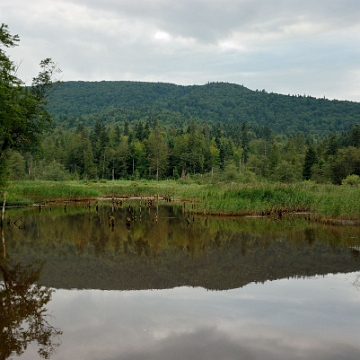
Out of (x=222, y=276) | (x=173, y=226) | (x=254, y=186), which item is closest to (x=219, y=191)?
(x=254, y=186)

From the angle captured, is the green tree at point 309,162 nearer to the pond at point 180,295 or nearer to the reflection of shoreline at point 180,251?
the reflection of shoreline at point 180,251

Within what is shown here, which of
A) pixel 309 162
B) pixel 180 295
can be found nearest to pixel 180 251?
pixel 180 295

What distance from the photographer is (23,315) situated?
32.6ft

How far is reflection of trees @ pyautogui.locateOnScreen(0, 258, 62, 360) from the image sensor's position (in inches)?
324

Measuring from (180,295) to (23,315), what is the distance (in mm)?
4267

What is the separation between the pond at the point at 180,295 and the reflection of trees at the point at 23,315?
3cm

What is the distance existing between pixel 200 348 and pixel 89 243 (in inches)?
A: 494

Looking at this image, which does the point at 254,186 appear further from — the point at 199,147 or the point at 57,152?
the point at 57,152

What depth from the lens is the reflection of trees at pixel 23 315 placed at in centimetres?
824

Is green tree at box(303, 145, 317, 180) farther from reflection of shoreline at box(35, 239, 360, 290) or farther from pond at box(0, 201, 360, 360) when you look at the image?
reflection of shoreline at box(35, 239, 360, 290)

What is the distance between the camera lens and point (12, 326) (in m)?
9.14

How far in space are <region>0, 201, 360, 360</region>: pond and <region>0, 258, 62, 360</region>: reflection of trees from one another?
28mm

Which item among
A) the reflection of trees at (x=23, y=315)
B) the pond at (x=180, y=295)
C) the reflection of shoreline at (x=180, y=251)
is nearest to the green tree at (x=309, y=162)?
the reflection of shoreline at (x=180, y=251)

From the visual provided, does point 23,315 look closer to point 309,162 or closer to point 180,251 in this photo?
point 180,251
